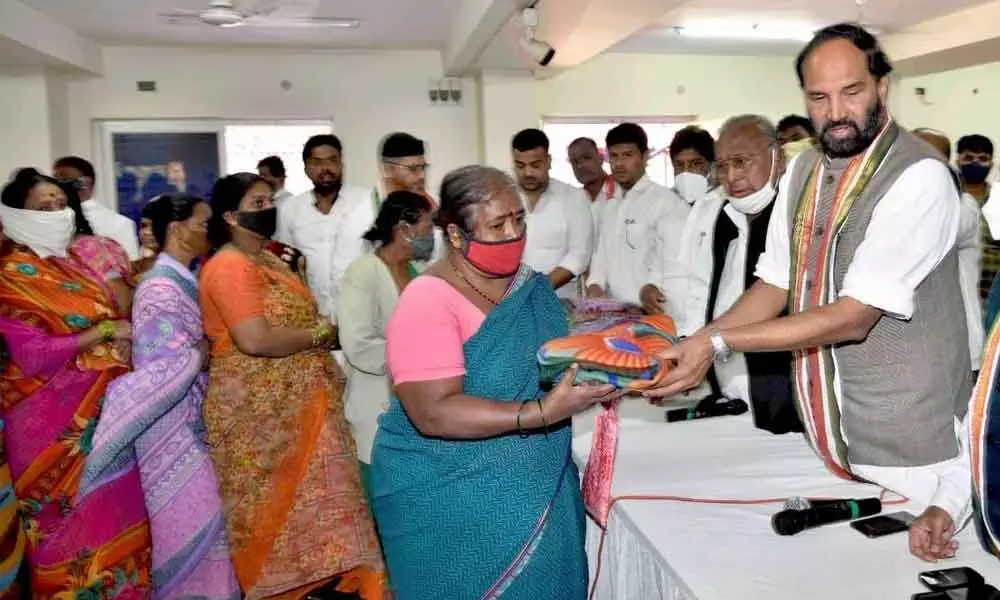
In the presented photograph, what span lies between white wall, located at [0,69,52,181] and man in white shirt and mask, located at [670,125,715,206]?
506cm

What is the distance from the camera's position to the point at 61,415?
251 cm

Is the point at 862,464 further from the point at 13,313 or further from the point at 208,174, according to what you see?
the point at 208,174

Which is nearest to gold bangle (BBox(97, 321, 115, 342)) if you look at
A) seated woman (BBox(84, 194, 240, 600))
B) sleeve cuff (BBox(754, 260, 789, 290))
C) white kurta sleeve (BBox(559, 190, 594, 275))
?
seated woman (BBox(84, 194, 240, 600))

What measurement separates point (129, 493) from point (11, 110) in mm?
5036

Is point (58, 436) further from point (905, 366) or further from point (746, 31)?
point (746, 31)

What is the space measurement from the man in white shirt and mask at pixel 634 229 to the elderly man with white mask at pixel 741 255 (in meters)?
0.70

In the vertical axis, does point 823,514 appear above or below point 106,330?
below

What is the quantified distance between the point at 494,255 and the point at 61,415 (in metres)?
1.70

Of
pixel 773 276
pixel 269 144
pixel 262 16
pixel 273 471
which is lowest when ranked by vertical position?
pixel 273 471

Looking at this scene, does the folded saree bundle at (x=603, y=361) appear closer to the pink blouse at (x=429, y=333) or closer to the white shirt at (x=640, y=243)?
the pink blouse at (x=429, y=333)

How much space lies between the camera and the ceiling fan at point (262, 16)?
5.20 m

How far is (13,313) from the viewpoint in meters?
2.45

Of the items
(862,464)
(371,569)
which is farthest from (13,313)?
(862,464)

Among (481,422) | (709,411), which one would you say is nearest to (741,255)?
(709,411)
